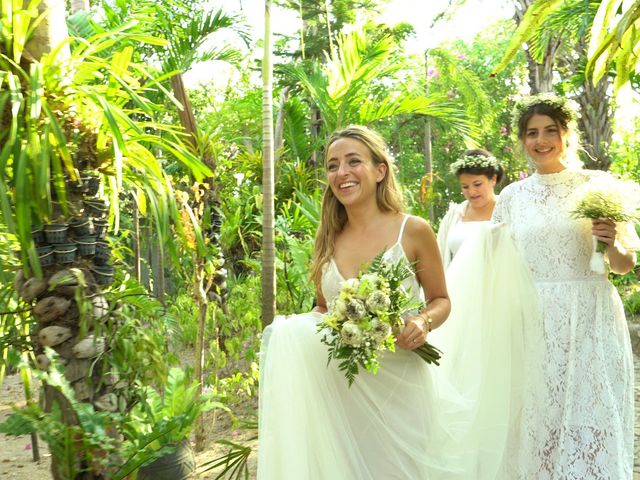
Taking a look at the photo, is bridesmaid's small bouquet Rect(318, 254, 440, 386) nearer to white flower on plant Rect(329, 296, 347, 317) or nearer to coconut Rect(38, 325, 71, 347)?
white flower on plant Rect(329, 296, 347, 317)

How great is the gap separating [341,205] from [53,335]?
173cm

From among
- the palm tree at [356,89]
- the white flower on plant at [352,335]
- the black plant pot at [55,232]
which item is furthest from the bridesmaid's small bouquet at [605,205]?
the palm tree at [356,89]

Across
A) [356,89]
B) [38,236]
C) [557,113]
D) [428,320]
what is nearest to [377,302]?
[428,320]

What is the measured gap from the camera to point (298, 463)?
2652 mm

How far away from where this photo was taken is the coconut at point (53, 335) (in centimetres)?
383

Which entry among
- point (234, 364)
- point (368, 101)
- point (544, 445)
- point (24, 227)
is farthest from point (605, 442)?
point (234, 364)

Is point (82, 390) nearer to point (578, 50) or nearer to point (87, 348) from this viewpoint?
point (87, 348)

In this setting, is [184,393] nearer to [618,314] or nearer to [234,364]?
[618,314]

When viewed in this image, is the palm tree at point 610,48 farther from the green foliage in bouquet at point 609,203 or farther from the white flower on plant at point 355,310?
the white flower on plant at point 355,310

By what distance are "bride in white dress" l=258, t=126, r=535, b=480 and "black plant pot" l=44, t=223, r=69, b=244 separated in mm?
1403

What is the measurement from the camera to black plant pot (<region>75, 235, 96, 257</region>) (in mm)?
3889

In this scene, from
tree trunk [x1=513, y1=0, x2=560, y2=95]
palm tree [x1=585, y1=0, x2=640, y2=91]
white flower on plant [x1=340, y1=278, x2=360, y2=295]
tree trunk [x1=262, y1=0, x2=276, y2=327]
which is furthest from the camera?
tree trunk [x1=513, y1=0, x2=560, y2=95]

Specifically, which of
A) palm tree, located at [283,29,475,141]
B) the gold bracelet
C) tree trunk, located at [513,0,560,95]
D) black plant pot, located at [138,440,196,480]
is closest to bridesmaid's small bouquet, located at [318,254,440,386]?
the gold bracelet

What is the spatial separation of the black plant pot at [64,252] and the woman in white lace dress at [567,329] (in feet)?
8.39
